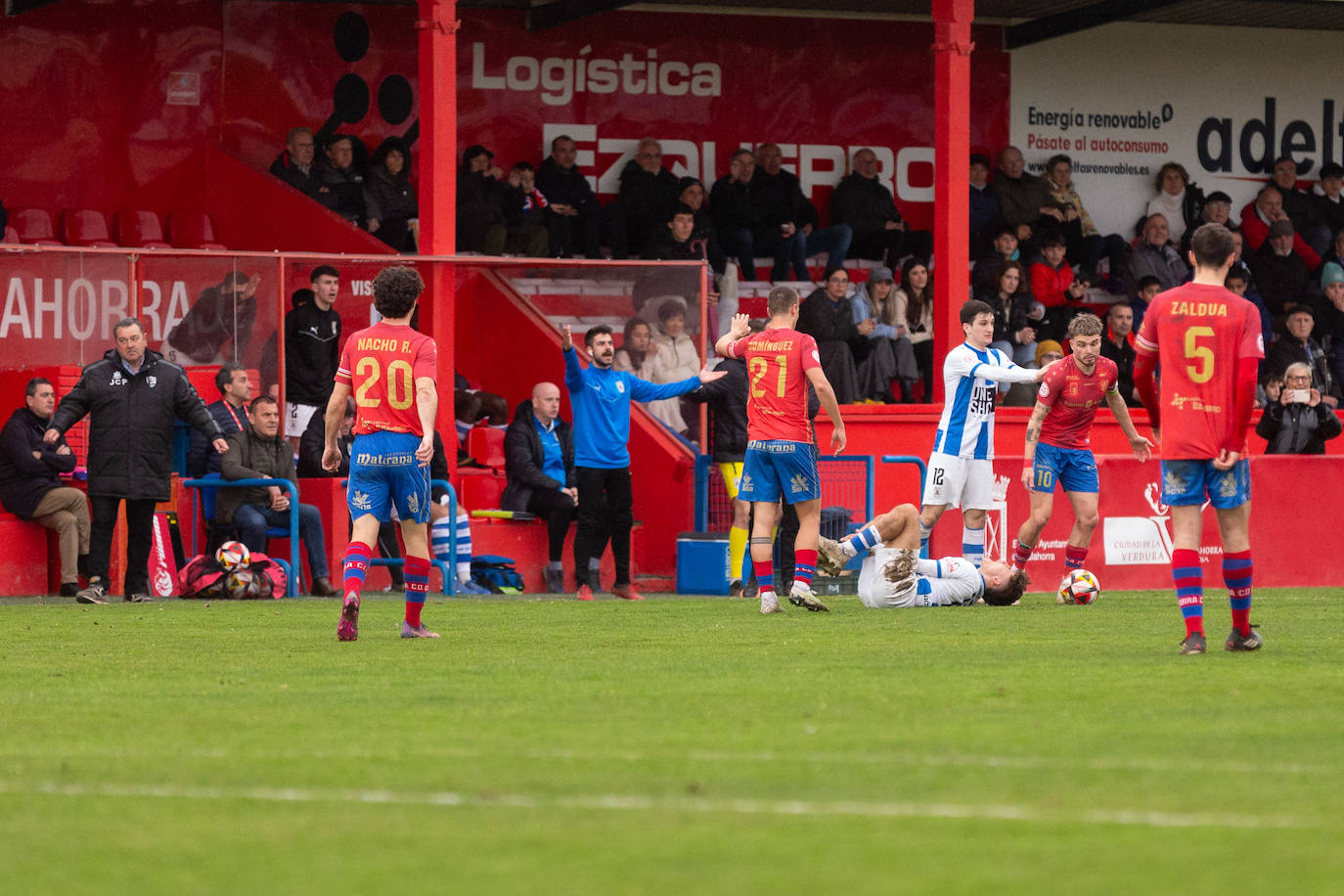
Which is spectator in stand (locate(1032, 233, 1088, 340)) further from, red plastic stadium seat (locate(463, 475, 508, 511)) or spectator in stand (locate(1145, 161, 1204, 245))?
red plastic stadium seat (locate(463, 475, 508, 511))

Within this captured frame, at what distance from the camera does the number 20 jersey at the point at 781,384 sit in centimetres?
1406

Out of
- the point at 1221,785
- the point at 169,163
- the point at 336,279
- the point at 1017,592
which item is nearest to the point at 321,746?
the point at 1221,785

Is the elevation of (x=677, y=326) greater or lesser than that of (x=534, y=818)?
greater

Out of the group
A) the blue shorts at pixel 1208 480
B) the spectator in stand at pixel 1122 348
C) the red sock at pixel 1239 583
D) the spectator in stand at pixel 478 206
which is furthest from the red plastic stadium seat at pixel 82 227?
the red sock at pixel 1239 583

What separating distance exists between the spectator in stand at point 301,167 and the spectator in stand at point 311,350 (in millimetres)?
4160

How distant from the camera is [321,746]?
6953 millimetres

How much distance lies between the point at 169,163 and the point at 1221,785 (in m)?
20.0

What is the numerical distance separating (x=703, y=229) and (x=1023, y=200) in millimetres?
4451

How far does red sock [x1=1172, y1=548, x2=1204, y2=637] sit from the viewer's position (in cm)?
A: 1039

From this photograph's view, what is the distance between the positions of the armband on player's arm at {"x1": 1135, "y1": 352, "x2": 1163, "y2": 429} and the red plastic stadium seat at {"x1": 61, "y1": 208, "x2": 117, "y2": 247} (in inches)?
588

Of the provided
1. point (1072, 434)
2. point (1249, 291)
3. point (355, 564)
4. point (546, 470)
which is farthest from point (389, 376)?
point (1249, 291)

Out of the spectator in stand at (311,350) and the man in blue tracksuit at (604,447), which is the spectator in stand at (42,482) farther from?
the man in blue tracksuit at (604,447)

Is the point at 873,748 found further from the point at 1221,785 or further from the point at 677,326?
the point at 677,326

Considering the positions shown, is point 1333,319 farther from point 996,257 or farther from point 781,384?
point 781,384
